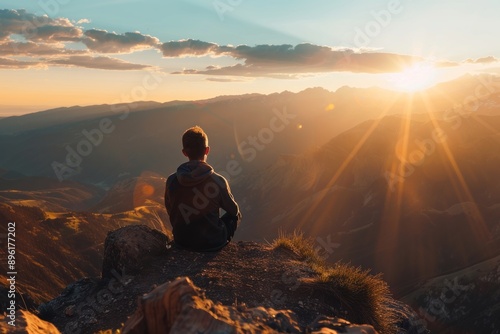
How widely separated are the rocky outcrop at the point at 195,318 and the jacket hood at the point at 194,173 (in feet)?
12.1

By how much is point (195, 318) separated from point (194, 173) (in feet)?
13.5

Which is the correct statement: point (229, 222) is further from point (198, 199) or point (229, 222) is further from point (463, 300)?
point (463, 300)

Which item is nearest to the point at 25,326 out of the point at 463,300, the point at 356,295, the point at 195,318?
the point at 195,318

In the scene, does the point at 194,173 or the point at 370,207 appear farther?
the point at 370,207

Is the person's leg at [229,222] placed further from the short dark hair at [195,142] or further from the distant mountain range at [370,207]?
the distant mountain range at [370,207]

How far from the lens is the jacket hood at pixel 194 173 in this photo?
6.92 meters

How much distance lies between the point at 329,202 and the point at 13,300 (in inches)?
3659

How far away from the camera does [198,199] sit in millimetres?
7113

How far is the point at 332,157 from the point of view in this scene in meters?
113

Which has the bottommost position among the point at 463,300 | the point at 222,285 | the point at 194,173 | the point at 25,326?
the point at 463,300

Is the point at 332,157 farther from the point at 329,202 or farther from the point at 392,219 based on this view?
the point at 392,219

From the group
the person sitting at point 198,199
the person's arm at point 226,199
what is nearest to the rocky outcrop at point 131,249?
the person sitting at point 198,199

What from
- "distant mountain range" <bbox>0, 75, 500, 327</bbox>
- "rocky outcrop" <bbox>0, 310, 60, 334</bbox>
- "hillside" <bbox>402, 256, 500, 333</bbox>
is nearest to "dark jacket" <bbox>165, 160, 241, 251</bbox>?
"rocky outcrop" <bbox>0, 310, 60, 334</bbox>

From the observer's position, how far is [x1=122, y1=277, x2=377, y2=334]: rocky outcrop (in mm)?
2947
